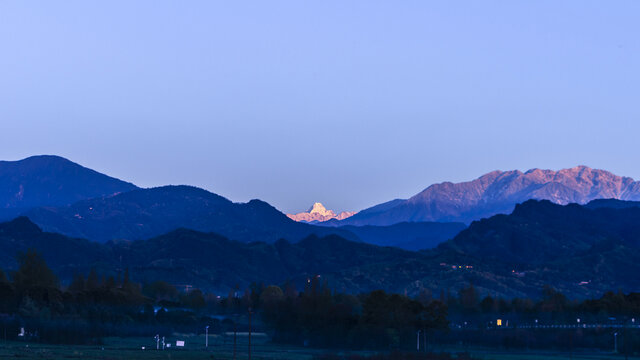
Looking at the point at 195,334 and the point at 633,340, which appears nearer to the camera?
the point at 633,340

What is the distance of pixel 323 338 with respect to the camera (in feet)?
559

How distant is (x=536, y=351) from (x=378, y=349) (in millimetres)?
26820

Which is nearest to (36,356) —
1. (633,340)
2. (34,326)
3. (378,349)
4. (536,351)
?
(34,326)

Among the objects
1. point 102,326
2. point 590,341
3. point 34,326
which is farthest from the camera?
point 102,326

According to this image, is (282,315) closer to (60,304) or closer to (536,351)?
(60,304)

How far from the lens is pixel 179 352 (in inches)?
5349

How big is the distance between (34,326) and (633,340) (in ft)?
318

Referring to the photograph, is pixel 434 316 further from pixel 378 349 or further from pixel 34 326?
pixel 34 326

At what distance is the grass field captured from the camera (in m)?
117

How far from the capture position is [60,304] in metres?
196

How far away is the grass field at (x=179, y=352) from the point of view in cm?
11700

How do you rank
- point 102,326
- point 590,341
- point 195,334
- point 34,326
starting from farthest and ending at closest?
point 195,334, point 102,326, point 590,341, point 34,326

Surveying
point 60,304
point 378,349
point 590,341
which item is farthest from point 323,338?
point 60,304

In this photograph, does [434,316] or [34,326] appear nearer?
[34,326]
